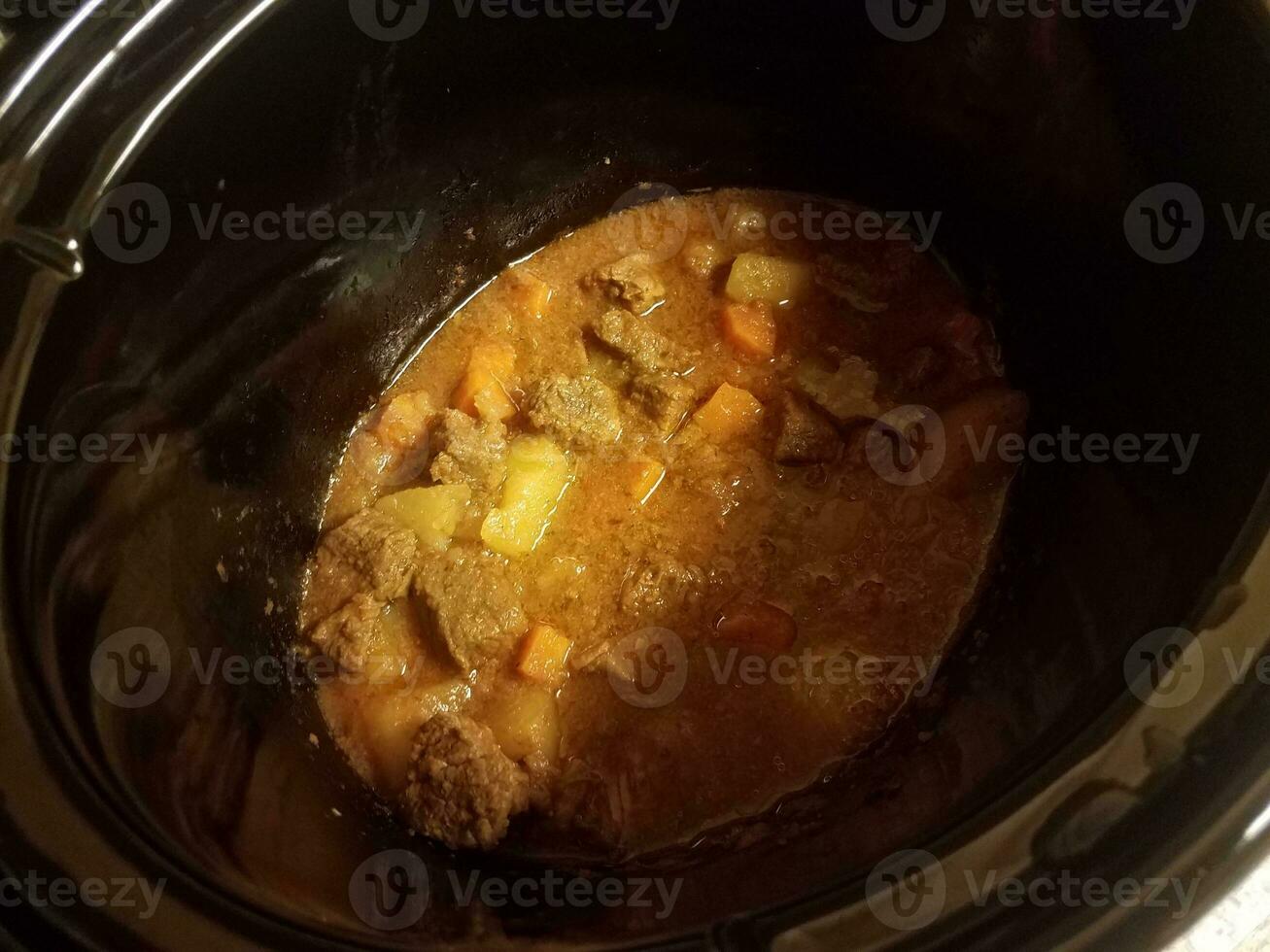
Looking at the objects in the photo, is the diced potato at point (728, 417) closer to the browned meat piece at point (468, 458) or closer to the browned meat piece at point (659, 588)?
the browned meat piece at point (659, 588)

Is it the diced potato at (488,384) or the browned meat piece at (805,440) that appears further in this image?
the diced potato at (488,384)

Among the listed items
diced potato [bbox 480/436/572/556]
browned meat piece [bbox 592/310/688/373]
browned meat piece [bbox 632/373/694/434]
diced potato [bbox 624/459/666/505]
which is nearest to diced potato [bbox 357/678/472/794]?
diced potato [bbox 480/436/572/556]

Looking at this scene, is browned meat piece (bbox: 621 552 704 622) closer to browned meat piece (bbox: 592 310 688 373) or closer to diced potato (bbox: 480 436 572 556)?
diced potato (bbox: 480 436 572 556)

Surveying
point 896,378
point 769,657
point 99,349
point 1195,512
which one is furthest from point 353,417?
point 1195,512

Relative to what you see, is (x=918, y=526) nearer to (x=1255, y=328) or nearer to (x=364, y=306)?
(x=1255, y=328)

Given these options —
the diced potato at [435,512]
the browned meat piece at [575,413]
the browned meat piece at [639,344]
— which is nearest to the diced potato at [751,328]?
the browned meat piece at [639,344]

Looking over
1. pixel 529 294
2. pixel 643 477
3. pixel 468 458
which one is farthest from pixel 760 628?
pixel 529 294

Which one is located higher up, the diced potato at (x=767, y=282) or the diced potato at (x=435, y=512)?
the diced potato at (x=767, y=282)
